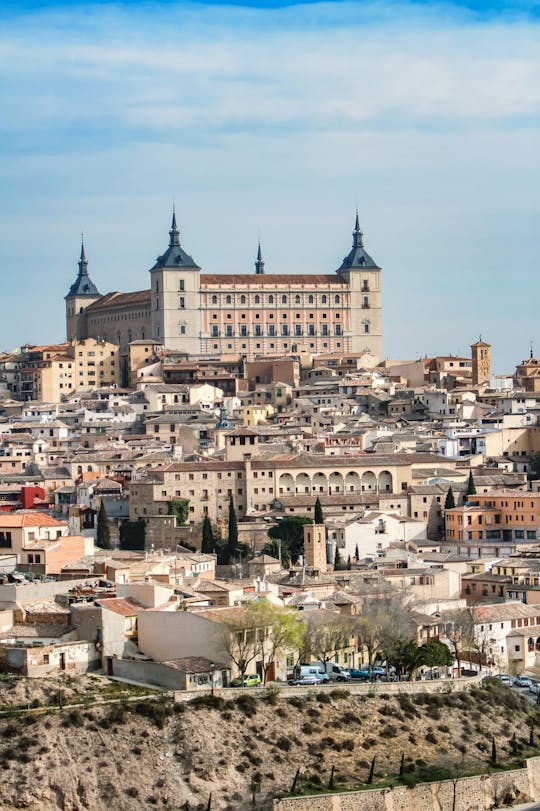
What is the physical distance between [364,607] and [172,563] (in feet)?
22.5

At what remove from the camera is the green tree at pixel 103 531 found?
59656 mm

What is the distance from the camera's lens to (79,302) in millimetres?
119375

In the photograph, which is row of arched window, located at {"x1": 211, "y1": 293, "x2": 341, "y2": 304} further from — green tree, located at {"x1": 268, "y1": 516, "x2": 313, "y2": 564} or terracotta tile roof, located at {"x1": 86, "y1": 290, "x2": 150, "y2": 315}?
green tree, located at {"x1": 268, "y1": 516, "x2": 313, "y2": 564}

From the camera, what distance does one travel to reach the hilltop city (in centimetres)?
4003

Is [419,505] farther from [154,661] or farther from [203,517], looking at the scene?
[154,661]

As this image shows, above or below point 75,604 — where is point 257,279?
above

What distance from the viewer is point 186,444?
3125 inches

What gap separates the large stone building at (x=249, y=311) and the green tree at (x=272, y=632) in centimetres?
6678

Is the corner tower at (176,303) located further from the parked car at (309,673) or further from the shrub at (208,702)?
the shrub at (208,702)

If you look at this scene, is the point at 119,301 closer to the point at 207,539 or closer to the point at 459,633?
the point at 207,539

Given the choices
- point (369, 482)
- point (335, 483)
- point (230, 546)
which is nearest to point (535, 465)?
point (369, 482)

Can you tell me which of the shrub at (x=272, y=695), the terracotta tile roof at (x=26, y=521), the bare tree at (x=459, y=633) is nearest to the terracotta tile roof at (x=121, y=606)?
the shrub at (x=272, y=695)

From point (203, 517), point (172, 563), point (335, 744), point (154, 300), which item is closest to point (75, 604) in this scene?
point (335, 744)

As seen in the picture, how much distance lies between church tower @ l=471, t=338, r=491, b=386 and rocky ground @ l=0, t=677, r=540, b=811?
5907 cm
